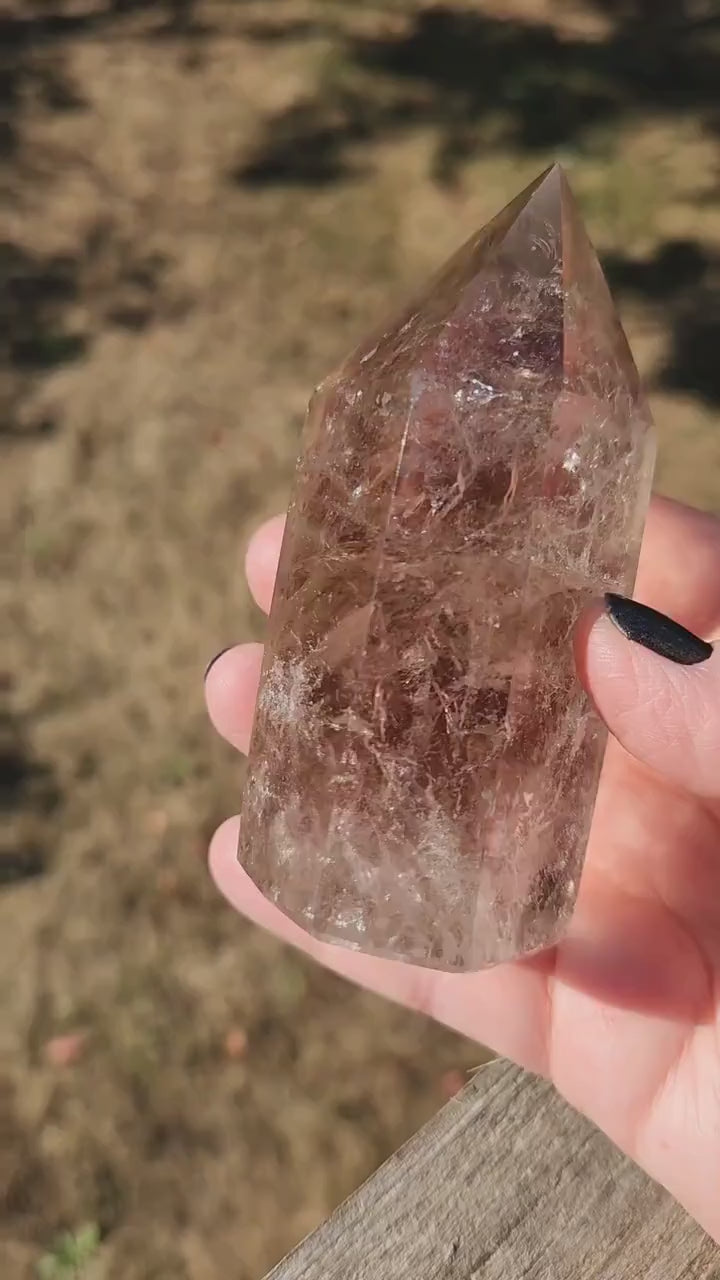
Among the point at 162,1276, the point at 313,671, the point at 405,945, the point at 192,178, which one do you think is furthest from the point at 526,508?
the point at 192,178

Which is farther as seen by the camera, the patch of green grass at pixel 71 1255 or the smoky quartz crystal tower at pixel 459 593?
the patch of green grass at pixel 71 1255

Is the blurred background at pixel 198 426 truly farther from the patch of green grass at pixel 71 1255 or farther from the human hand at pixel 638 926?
the human hand at pixel 638 926

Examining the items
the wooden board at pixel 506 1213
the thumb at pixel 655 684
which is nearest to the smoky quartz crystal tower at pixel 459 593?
the thumb at pixel 655 684

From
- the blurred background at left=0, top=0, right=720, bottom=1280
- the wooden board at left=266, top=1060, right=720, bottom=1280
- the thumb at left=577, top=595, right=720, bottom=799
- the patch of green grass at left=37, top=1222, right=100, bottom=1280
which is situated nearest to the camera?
the thumb at left=577, top=595, right=720, bottom=799

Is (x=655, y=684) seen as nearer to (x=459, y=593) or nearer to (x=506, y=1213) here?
(x=459, y=593)

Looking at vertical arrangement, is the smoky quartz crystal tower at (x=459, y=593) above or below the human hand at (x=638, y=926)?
above

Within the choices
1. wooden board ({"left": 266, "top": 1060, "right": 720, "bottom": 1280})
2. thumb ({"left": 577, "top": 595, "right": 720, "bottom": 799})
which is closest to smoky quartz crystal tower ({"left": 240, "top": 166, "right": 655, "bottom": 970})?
thumb ({"left": 577, "top": 595, "right": 720, "bottom": 799})

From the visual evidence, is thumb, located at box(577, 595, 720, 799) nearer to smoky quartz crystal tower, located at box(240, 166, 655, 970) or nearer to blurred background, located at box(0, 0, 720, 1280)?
smoky quartz crystal tower, located at box(240, 166, 655, 970)

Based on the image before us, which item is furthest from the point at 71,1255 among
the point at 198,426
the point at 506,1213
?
the point at 198,426
